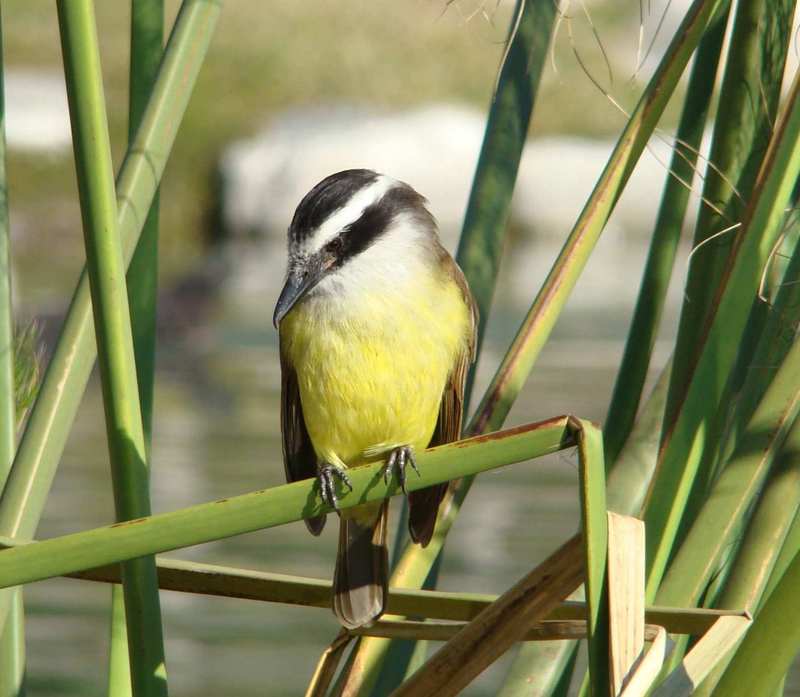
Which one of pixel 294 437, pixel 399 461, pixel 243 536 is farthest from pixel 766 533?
pixel 243 536

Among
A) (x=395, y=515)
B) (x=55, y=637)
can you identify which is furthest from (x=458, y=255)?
(x=395, y=515)

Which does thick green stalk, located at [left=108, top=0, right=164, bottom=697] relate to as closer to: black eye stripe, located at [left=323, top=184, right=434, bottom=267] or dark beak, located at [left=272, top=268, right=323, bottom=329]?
dark beak, located at [left=272, top=268, right=323, bottom=329]

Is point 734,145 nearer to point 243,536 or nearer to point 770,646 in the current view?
point 770,646

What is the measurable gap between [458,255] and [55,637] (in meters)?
3.45

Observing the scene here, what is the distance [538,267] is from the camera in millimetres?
12148

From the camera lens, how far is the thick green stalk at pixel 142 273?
55.9 inches

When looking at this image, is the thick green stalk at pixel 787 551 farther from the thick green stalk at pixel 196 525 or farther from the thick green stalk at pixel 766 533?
the thick green stalk at pixel 196 525

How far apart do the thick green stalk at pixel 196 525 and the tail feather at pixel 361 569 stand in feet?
1.21

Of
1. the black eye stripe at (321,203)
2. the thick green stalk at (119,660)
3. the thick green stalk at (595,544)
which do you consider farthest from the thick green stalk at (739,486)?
the black eye stripe at (321,203)

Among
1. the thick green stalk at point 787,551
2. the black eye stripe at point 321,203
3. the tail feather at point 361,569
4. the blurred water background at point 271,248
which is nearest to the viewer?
the thick green stalk at point 787,551

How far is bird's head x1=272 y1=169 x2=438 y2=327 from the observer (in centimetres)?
169

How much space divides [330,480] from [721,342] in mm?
504

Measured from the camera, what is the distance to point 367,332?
68.0 inches

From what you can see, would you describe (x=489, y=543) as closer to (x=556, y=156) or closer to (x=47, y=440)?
(x=47, y=440)
